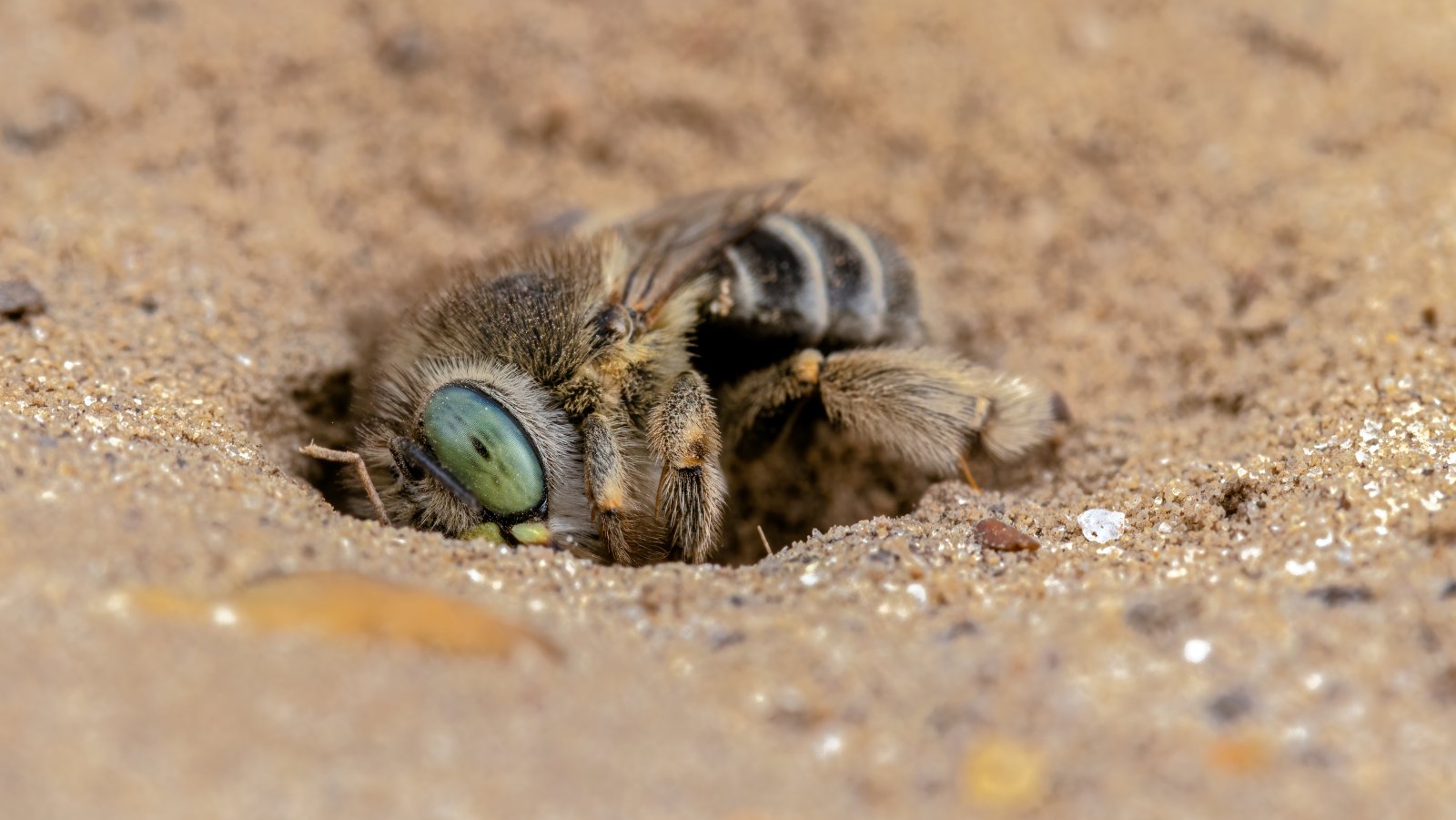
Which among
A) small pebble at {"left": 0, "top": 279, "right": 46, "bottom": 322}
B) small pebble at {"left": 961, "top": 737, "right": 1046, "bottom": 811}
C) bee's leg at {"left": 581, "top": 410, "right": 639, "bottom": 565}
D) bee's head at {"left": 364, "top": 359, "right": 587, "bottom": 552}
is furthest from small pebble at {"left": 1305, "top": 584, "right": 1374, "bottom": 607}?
small pebble at {"left": 0, "top": 279, "right": 46, "bottom": 322}

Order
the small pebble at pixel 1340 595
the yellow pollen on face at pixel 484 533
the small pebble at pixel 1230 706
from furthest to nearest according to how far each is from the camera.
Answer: the yellow pollen on face at pixel 484 533
the small pebble at pixel 1340 595
the small pebble at pixel 1230 706

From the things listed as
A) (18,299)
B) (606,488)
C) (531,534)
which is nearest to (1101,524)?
(606,488)

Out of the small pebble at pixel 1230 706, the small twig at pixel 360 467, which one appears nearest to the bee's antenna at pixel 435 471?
the small twig at pixel 360 467

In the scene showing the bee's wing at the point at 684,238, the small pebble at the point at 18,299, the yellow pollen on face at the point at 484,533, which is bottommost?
the yellow pollen on face at the point at 484,533

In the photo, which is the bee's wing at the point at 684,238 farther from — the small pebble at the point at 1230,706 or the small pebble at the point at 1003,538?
the small pebble at the point at 1230,706

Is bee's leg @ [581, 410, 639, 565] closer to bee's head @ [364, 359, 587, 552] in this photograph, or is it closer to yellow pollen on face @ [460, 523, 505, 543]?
bee's head @ [364, 359, 587, 552]

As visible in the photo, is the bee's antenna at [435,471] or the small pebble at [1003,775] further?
the bee's antenna at [435,471]
